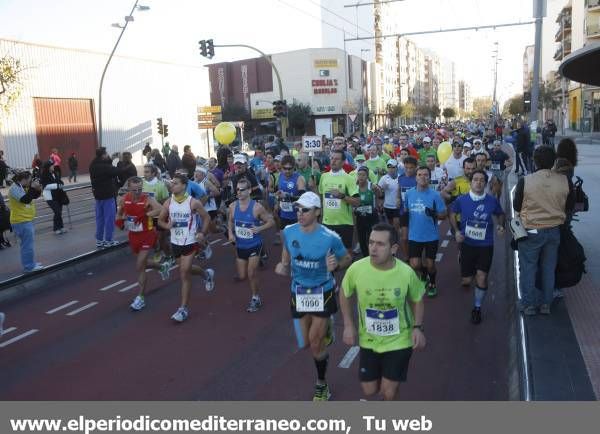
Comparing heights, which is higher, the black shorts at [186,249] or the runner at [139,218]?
the runner at [139,218]

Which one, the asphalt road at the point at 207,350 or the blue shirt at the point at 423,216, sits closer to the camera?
the asphalt road at the point at 207,350

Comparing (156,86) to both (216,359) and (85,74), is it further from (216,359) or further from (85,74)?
(216,359)

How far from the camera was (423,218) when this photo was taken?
24.5ft

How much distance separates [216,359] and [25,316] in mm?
3544

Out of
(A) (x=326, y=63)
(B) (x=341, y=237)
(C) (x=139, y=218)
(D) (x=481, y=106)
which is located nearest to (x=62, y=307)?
(C) (x=139, y=218)

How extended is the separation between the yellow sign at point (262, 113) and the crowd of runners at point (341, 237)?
67.1m

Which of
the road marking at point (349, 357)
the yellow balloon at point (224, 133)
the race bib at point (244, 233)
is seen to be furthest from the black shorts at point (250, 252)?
the yellow balloon at point (224, 133)

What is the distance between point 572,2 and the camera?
69812 mm

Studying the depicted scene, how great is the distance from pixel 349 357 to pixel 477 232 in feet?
7.24

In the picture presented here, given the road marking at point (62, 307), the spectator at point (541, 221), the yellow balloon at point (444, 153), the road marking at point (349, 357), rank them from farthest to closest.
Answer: the yellow balloon at point (444, 153) → the road marking at point (62, 307) → the spectator at point (541, 221) → the road marking at point (349, 357)

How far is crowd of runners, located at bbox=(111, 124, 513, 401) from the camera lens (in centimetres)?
405

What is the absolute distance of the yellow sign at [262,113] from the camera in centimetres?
8006

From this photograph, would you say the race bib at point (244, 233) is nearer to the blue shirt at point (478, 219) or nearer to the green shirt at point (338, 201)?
the green shirt at point (338, 201)

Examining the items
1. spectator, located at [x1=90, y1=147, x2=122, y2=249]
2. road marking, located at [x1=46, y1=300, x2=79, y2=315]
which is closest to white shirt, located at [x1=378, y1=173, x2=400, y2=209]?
road marking, located at [x1=46, y1=300, x2=79, y2=315]
